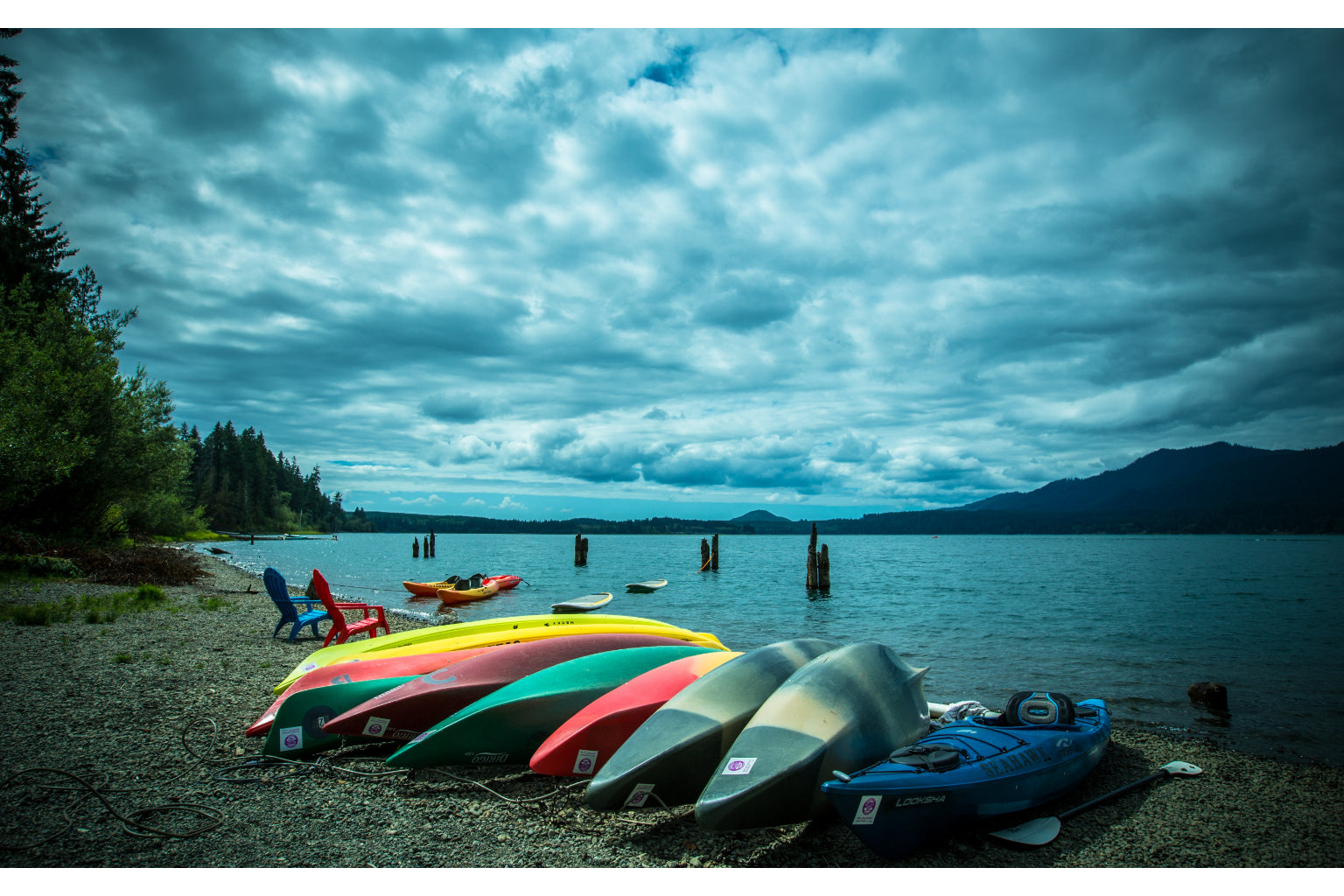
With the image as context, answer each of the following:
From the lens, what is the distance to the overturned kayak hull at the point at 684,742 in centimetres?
373

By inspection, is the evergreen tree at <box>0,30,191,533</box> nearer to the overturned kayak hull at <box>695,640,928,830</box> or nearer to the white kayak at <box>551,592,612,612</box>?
the white kayak at <box>551,592,612,612</box>

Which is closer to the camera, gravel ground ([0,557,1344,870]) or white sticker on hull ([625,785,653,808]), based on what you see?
gravel ground ([0,557,1344,870])

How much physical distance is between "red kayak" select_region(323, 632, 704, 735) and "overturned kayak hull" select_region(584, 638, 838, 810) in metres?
1.52

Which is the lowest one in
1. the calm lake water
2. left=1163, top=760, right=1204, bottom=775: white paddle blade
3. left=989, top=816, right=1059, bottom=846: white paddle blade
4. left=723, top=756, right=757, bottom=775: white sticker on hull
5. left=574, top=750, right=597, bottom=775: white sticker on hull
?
the calm lake water

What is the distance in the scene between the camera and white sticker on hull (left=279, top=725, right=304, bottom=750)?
460 centimetres

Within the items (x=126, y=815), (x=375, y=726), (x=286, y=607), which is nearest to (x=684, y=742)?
(x=375, y=726)

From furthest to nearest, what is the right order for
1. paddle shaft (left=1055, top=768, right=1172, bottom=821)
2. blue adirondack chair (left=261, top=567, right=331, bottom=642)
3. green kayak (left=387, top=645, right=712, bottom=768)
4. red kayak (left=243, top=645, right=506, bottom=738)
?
blue adirondack chair (left=261, top=567, right=331, bottom=642) → red kayak (left=243, top=645, right=506, bottom=738) → green kayak (left=387, top=645, right=712, bottom=768) → paddle shaft (left=1055, top=768, right=1172, bottom=821)

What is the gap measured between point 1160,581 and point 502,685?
3802 cm

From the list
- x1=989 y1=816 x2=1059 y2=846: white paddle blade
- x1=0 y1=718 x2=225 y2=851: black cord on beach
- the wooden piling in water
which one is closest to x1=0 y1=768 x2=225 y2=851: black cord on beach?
x1=0 y1=718 x2=225 y2=851: black cord on beach

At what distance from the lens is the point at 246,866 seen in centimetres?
309

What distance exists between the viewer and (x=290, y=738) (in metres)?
4.62

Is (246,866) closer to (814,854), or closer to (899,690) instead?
(814,854)

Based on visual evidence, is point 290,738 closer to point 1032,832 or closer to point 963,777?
point 963,777

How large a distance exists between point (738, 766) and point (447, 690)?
2.55 metres
